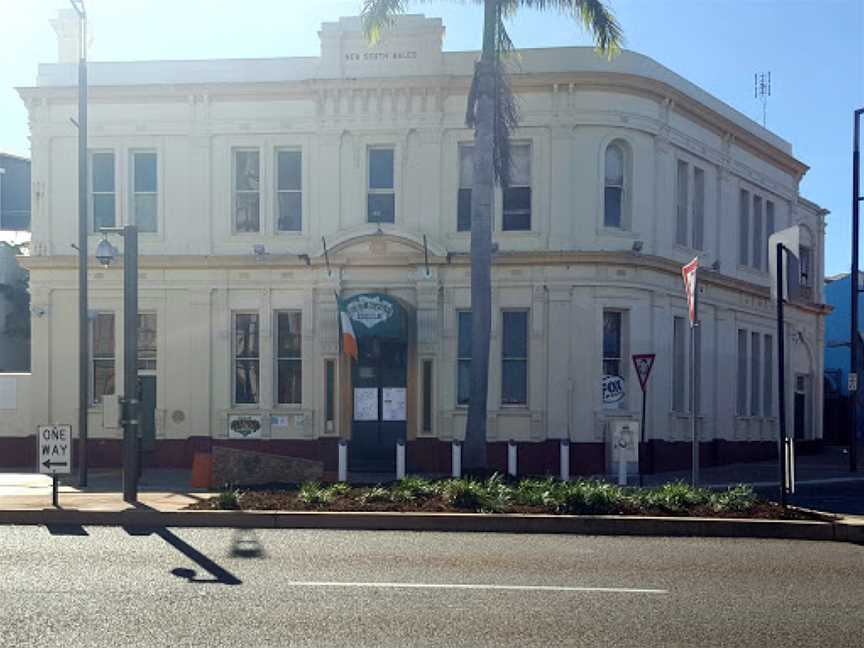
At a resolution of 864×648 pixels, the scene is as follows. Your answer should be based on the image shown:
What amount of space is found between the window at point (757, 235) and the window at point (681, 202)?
4457 millimetres

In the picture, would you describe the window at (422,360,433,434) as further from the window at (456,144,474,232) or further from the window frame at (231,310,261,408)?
the window frame at (231,310,261,408)

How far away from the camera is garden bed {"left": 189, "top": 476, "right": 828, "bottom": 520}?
44.0 feet

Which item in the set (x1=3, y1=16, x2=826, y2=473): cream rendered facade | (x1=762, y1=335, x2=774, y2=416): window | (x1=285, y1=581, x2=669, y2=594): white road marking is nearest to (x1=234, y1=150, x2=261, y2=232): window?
(x1=3, y1=16, x2=826, y2=473): cream rendered facade

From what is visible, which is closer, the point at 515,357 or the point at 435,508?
the point at 435,508

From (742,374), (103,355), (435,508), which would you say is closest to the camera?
(435,508)

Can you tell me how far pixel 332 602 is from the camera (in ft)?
27.8

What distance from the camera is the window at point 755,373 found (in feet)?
92.2

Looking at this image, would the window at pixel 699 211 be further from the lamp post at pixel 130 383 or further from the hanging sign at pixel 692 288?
the lamp post at pixel 130 383

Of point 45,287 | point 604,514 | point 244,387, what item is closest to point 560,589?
point 604,514

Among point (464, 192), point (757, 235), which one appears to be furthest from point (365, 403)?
point (757, 235)

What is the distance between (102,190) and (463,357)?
29.5ft

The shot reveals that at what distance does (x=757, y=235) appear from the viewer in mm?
28281

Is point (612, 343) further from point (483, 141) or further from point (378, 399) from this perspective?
point (483, 141)

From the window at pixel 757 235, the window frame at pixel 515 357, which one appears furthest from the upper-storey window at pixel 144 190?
the window at pixel 757 235
